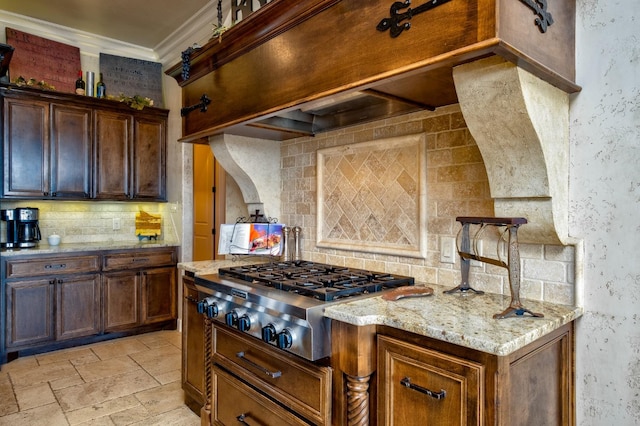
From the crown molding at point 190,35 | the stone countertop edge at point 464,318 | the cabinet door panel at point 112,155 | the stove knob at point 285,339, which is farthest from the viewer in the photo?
the cabinet door panel at point 112,155

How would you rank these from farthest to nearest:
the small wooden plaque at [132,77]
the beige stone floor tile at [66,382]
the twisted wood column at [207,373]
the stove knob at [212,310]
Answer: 1. the small wooden plaque at [132,77]
2. the beige stone floor tile at [66,382]
3. the twisted wood column at [207,373]
4. the stove knob at [212,310]

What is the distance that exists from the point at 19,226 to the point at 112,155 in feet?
3.51

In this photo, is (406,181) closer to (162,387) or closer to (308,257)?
(308,257)

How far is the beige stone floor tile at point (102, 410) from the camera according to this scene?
2.52m

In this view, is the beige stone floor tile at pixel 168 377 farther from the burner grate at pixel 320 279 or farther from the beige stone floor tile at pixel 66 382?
the burner grate at pixel 320 279

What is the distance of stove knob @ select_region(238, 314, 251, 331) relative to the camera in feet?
5.74

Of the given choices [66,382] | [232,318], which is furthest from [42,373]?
[232,318]

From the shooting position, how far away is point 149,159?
14.6 ft

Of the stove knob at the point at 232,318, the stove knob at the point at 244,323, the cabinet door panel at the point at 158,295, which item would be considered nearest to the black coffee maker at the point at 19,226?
the cabinet door panel at the point at 158,295

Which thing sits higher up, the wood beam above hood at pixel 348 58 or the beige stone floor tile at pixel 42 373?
the wood beam above hood at pixel 348 58

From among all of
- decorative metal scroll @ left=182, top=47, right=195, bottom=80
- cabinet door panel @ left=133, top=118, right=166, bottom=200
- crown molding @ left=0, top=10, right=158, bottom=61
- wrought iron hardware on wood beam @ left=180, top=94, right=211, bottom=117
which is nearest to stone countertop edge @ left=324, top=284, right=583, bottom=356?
wrought iron hardware on wood beam @ left=180, top=94, right=211, bottom=117

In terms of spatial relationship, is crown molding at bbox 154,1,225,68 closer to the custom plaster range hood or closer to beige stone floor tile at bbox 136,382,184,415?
the custom plaster range hood

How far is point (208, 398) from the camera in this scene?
226cm

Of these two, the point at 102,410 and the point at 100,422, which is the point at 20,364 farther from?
the point at 100,422
